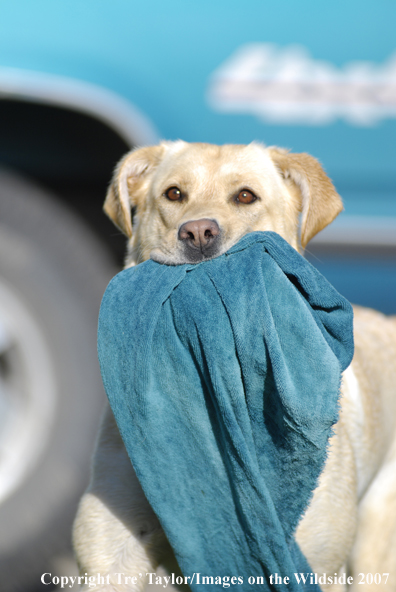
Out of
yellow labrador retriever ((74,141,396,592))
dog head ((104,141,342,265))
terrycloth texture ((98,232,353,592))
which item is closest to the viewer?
terrycloth texture ((98,232,353,592))

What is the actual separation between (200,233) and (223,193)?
443mm

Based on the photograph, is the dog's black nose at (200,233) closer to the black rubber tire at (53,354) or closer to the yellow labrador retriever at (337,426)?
the yellow labrador retriever at (337,426)

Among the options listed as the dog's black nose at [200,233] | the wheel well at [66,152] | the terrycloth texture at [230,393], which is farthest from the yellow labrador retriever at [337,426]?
the wheel well at [66,152]

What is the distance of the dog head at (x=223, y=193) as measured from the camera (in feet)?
7.63

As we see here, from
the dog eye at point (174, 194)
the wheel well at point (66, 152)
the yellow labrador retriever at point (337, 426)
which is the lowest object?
the yellow labrador retriever at point (337, 426)

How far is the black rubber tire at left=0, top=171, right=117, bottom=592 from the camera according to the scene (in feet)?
9.29

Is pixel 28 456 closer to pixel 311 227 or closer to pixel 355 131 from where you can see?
pixel 311 227

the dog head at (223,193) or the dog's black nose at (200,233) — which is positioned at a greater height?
the dog head at (223,193)

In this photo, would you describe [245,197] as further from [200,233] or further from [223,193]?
[200,233]

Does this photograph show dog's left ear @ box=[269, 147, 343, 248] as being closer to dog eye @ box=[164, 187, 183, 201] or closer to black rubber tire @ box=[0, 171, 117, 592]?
dog eye @ box=[164, 187, 183, 201]

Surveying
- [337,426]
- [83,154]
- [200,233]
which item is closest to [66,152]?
[83,154]

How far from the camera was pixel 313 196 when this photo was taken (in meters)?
2.36

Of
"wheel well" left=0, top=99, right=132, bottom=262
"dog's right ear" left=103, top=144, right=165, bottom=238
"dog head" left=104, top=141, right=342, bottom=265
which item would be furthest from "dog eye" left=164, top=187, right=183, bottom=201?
"wheel well" left=0, top=99, right=132, bottom=262

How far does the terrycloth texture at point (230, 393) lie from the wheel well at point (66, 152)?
4.94ft
